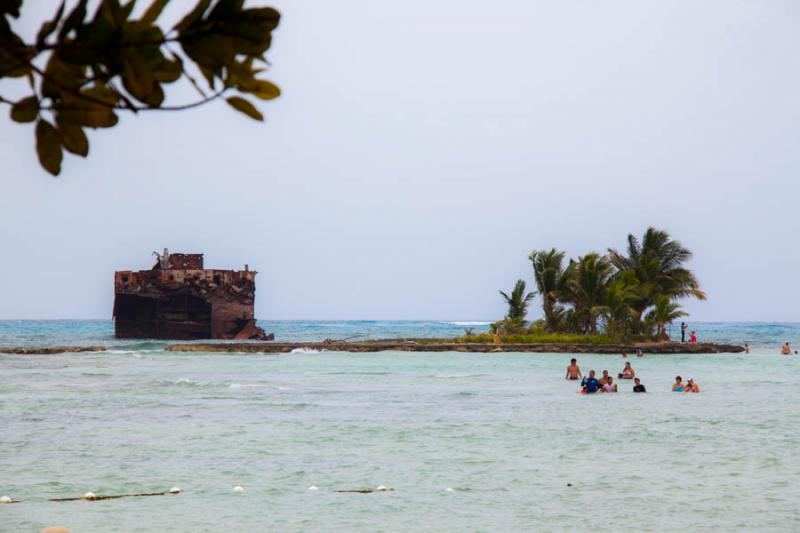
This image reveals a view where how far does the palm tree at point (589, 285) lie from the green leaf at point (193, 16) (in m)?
50.4

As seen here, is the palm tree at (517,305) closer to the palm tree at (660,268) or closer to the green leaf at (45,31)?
the palm tree at (660,268)

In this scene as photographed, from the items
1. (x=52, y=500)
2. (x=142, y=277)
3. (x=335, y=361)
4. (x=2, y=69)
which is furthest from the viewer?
(x=142, y=277)

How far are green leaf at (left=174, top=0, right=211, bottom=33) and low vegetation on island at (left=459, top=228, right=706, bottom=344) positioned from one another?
49383 millimetres

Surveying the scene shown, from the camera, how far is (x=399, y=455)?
16.8 meters

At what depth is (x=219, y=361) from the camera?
158 ft

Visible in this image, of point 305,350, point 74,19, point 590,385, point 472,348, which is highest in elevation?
point 74,19

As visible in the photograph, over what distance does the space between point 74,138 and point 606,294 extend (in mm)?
50779

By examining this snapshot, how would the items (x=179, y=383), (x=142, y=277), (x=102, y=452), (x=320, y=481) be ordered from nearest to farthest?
(x=320, y=481) → (x=102, y=452) → (x=179, y=383) → (x=142, y=277)

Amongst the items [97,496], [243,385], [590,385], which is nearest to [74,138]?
[97,496]

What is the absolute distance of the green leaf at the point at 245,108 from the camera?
214 centimetres

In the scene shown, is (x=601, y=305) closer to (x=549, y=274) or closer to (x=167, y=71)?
(x=549, y=274)

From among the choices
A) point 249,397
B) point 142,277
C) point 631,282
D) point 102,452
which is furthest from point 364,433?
point 142,277

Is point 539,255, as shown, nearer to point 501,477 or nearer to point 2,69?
point 501,477

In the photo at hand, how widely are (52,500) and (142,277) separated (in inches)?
2650
